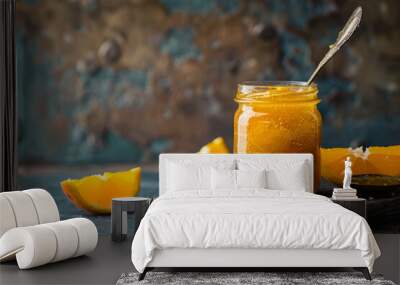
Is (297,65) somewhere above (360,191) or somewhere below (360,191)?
above

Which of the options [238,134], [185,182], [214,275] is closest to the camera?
[214,275]

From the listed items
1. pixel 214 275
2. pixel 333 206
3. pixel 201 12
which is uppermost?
pixel 201 12

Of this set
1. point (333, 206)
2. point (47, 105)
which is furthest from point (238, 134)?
point (47, 105)

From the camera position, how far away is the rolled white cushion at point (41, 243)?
4.25 meters

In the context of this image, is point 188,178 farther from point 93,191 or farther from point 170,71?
point 170,71

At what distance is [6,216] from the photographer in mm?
4484

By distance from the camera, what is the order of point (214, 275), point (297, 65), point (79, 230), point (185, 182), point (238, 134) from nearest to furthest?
point (214, 275) → point (79, 230) → point (185, 182) → point (238, 134) → point (297, 65)

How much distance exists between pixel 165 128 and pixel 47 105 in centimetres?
124

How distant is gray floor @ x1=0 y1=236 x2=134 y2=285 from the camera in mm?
4020

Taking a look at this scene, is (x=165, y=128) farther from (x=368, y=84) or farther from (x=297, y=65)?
(x=368, y=84)

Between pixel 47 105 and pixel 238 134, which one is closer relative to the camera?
pixel 238 134

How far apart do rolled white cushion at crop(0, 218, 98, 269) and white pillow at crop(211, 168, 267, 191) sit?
102 cm

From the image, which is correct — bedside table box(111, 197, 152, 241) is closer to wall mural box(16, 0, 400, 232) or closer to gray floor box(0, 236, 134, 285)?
gray floor box(0, 236, 134, 285)

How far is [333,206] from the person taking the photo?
4273 millimetres
